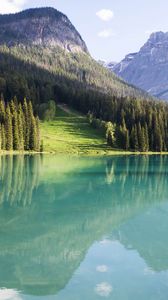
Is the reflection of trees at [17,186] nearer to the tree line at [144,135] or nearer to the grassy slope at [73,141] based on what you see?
the grassy slope at [73,141]

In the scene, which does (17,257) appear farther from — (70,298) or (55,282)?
(70,298)

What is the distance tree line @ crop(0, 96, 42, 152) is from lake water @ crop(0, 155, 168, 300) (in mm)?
85288

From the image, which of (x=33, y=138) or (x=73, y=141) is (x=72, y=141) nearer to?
(x=73, y=141)

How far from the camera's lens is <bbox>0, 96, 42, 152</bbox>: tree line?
142250mm

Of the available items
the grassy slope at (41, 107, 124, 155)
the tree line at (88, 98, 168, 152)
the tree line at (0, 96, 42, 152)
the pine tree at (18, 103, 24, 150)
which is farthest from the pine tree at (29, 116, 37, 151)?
the tree line at (88, 98, 168, 152)

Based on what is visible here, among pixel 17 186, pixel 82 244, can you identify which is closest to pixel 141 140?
pixel 17 186

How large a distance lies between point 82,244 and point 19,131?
121806mm

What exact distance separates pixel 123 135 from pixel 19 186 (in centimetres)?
11503

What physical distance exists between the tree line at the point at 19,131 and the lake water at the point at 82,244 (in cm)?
8529

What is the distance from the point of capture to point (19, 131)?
148625mm

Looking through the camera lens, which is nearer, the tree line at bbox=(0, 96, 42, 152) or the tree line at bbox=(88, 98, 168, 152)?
the tree line at bbox=(0, 96, 42, 152)

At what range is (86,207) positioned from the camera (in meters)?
45.2

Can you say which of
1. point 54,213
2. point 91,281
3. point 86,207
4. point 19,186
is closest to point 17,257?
point 91,281

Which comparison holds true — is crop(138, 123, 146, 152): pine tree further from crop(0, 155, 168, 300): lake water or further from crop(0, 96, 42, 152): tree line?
crop(0, 155, 168, 300): lake water
